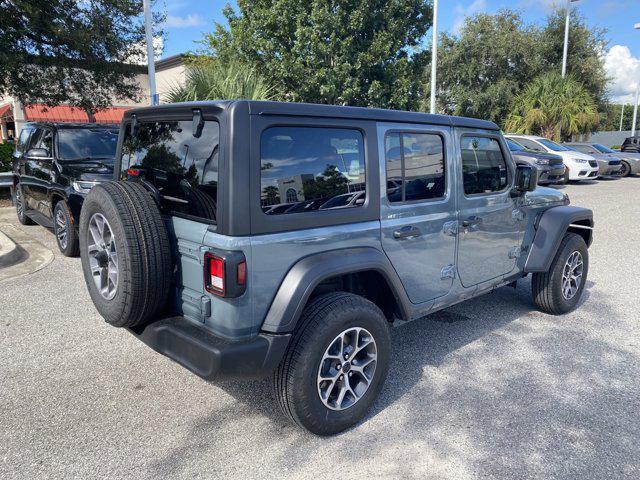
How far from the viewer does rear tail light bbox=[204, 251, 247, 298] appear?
2.40m

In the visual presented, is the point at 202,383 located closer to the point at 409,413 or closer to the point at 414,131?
the point at 409,413

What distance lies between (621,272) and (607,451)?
14.2 ft

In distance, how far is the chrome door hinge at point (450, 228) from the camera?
346 cm

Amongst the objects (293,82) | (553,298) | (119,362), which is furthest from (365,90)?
(119,362)

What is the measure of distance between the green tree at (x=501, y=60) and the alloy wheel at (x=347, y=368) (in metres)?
24.8

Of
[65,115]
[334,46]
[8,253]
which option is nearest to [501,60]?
[334,46]

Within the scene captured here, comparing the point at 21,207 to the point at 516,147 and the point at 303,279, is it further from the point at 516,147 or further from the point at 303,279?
the point at 516,147

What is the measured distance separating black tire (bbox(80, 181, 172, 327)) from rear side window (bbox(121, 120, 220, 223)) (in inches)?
6.7

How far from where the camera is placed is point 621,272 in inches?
248

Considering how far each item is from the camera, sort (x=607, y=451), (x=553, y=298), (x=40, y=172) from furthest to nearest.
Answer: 1. (x=40, y=172)
2. (x=553, y=298)
3. (x=607, y=451)

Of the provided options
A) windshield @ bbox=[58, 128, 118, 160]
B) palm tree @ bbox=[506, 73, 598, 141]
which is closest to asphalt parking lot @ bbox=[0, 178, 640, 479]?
windshield @ bbox=[58, 128, 118, 160]

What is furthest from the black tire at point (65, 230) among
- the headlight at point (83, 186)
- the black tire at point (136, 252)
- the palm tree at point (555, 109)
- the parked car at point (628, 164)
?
the palm tree at point (555, 109)

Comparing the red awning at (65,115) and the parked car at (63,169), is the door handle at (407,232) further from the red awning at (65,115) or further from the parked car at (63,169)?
the red awning at (65,115)

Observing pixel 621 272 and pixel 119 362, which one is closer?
pixel 119 362
